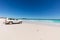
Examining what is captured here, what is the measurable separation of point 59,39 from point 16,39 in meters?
1.53

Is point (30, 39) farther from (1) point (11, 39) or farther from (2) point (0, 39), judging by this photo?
(2) point (0, 39)

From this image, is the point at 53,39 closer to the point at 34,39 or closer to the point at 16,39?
the point at 34,39

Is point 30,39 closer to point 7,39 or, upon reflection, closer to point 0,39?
point 7,39

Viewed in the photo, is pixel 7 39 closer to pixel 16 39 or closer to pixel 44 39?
pixel 16 39

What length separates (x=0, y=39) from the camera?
3031 mm

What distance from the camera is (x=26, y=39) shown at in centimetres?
308

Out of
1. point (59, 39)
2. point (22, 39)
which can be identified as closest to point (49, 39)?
point (59, 39)

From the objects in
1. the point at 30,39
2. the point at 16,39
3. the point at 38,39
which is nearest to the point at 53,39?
the point at 38,39

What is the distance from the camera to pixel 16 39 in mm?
3076

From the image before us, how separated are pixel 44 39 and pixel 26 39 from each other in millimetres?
639

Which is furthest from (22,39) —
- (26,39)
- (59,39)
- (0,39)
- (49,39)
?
(59,39)

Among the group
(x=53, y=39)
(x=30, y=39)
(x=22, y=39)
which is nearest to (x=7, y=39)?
(x=22, y=39)

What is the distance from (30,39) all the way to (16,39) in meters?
0.49

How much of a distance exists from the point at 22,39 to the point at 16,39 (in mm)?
211
